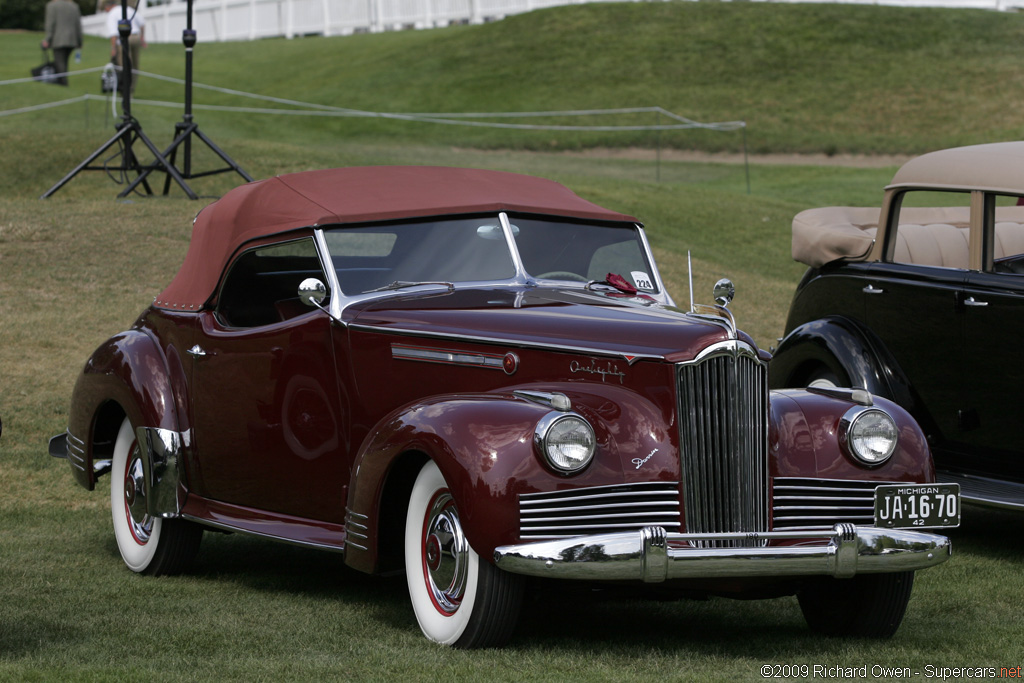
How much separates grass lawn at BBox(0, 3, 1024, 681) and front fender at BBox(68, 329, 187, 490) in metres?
0.56

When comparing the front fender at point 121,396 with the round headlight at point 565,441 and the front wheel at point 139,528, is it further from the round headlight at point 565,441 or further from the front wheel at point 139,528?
the round headlight at point 565,441

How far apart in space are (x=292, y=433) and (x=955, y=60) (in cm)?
3585

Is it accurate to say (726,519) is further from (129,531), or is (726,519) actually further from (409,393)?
(129,531)

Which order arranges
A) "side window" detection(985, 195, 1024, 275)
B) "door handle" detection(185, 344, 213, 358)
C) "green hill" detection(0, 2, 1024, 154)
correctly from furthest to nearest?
"green hill" detection(0, 2, 1024, 154) → "side window" detection(985, 195, 1024, 275) → "door handle" detection(185, 344, 213, 358)

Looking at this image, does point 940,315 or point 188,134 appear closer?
point 940,315

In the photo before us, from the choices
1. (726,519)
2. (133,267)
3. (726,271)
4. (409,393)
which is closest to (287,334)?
(409,393)

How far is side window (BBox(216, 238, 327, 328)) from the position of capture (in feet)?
20.8

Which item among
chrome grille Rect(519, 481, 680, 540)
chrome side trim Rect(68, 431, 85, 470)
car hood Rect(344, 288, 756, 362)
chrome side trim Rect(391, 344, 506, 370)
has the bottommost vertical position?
chrome side trim Rect(68, 431, 85, 470)

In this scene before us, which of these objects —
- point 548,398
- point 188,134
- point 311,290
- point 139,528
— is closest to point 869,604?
point 548,398

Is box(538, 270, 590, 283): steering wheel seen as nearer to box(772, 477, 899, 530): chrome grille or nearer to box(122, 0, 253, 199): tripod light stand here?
box(772, 477, 899, 530): chrome grille

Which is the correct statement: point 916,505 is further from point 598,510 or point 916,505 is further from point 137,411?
point 137,411

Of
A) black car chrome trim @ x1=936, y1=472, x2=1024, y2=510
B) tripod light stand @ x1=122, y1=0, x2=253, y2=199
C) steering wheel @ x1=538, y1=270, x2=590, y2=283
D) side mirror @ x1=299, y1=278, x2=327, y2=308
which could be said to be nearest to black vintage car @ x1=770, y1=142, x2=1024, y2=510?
black car chrome trim @ x1=936, y1=472, x2=1024, y2=510

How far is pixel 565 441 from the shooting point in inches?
171

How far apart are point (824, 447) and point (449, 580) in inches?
58.3
